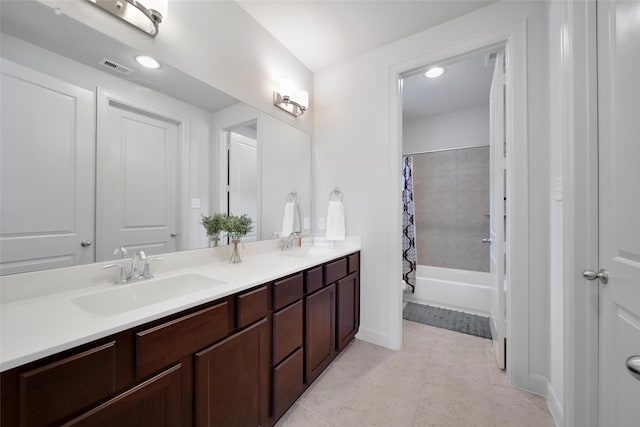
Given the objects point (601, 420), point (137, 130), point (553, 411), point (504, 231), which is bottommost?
point (553, 411)

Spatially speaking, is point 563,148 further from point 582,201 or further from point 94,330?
point 94,330

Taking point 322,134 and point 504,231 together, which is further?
point 322,134

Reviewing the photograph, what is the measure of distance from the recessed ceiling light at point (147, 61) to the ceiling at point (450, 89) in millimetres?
1978

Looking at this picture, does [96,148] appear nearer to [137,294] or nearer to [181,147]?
[181,147]

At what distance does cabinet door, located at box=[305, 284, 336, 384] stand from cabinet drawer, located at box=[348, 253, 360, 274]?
0.32 metres

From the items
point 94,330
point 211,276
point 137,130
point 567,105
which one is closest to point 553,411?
point 567,105

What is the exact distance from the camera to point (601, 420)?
3.20 feet

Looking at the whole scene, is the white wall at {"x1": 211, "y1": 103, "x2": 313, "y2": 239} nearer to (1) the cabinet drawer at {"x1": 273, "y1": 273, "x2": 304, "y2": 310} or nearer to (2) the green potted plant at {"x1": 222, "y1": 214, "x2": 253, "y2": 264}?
(2) the green potted plant at {"x1": 222, "y1": 214, "x2": 253, "y2": 264}

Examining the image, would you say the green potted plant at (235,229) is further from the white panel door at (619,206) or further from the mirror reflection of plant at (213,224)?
the white panel door at (619,206)

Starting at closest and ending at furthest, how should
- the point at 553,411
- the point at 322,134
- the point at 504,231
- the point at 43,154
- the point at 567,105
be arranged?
the point at 43,154 → the point at 567,105 → the point at 553,411 → the point at 504,231 → the point at 322,134

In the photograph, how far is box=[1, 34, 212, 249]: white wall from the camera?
94 cm

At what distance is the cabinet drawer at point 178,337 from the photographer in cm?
76

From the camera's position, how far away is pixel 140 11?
119 cm

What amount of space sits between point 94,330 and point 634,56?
5.87 ft
